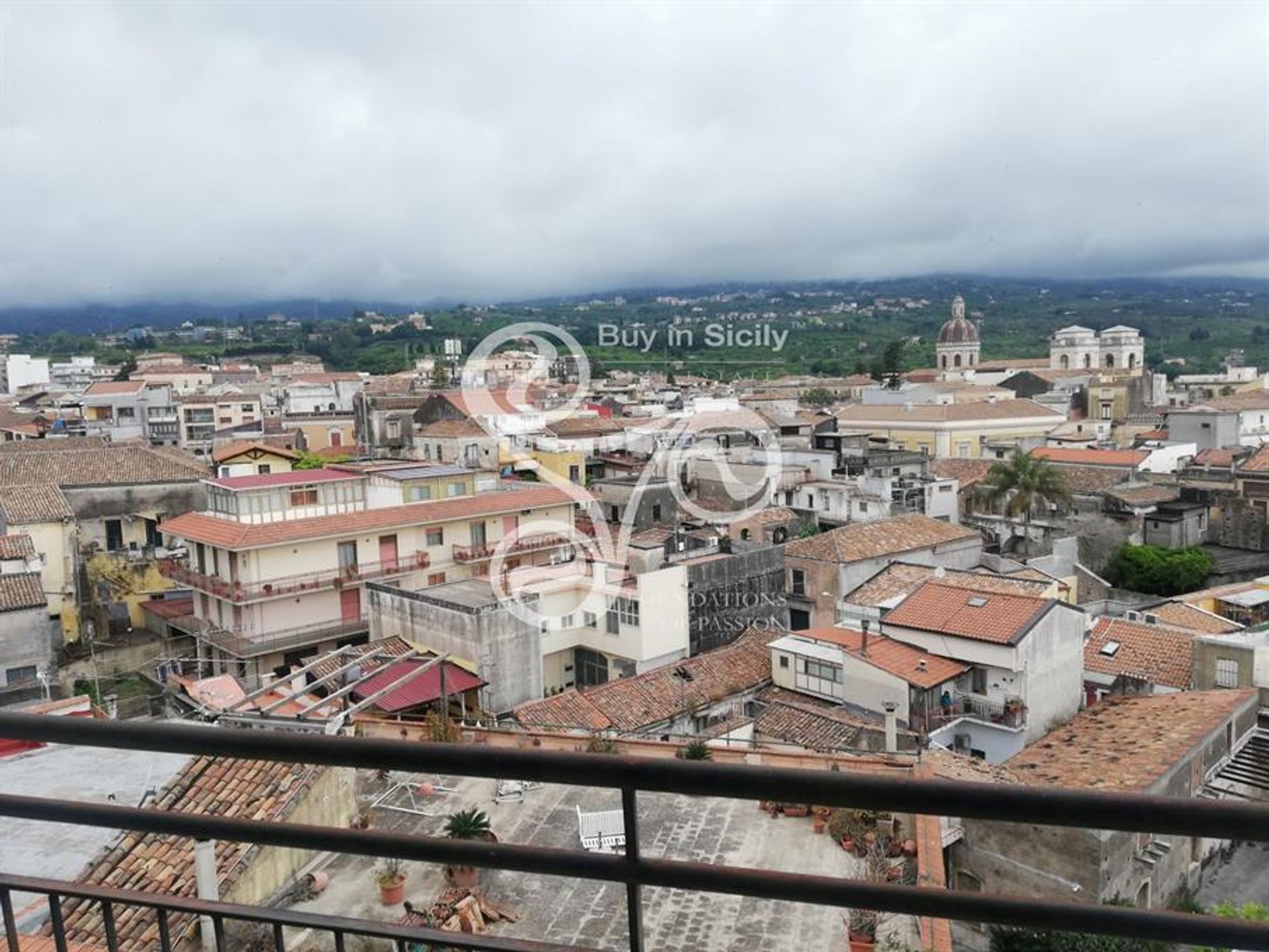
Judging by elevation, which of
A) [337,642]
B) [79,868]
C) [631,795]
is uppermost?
[631,795]

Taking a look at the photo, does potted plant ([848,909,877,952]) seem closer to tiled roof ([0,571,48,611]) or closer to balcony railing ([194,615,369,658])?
balcony railing ([194,615,369,658])

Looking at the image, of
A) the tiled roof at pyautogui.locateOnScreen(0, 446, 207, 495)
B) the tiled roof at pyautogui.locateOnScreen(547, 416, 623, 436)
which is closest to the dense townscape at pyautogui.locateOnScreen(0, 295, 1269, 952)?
the tiled roof at pyautogui.locateOnScreen(0, 446, 207, 495)

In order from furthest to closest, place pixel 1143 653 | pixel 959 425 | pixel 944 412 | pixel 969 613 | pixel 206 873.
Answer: pixel 944 412 → pixel 959 425 → pixel 1143 653 → pixel 969 613 → pixel 206 873

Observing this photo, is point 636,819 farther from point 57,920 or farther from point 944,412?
point 944,412

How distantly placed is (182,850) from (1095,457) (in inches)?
1200

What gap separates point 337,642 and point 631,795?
19.3 meters

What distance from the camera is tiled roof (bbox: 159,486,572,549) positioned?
61.6 ft

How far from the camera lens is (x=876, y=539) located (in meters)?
19.9

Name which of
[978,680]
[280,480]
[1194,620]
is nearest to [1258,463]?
[1194,620]

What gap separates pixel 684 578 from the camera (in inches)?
631

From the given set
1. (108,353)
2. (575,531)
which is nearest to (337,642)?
(575,531)

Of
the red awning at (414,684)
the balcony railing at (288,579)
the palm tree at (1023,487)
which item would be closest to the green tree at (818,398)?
the palm tree at (1023,487)

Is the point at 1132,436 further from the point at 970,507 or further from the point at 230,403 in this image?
the point at 230,403

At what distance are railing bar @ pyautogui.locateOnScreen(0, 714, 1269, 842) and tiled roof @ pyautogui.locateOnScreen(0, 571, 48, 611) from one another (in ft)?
54.6
